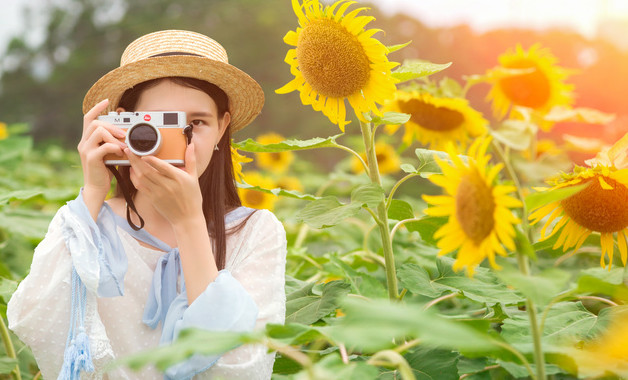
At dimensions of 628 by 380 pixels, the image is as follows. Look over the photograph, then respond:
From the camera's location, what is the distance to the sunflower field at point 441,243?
2.49 feet

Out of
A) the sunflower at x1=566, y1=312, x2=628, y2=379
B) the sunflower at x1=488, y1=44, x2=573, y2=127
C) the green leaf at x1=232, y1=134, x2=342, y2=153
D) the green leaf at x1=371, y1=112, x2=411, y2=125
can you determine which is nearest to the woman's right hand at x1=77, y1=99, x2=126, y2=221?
the green leaf at x1=232, y1=134, x2=342, y2=153

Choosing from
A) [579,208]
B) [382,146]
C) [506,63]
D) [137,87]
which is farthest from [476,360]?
[382,146]

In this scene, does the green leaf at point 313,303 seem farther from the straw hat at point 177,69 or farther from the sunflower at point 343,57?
the straw hat at point 177,69

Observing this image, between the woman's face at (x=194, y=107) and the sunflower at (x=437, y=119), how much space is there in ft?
2.12

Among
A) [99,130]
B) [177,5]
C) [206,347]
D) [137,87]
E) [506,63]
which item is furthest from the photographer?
[177,5]

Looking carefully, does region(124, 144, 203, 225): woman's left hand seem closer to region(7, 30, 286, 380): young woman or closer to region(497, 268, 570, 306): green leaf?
region(7, 30, 286, 380): young woman

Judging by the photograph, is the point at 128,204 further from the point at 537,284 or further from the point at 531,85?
the point at 531,85

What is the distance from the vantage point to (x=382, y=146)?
3.79m

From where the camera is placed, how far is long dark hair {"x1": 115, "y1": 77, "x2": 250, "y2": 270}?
1.36 meters

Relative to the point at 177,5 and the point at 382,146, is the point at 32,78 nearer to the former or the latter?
the point at 177,5

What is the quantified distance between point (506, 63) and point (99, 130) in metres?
1.55

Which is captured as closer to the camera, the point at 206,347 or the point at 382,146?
the point at 206,347

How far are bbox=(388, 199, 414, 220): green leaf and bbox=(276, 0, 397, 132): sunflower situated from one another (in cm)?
24

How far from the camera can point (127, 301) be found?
128cm
